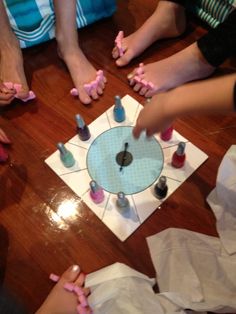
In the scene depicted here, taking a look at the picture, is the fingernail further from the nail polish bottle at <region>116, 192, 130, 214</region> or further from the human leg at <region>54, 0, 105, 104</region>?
the human leg at <region>54, 0, 105, 104</region>

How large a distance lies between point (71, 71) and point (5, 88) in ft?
0.65

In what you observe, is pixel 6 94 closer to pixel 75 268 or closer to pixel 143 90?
pixel 143 90

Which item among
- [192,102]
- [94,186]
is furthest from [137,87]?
[192,102]

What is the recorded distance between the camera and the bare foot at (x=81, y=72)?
97 centimetres

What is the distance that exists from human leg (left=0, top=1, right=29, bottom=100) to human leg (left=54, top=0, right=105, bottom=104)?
0.43 feet

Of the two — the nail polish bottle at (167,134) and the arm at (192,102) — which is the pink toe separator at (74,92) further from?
the arm at (192,102)

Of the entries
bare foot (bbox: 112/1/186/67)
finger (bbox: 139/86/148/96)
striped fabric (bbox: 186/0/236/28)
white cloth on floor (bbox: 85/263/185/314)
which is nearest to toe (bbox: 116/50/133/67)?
bare foot (bbox: 112/1/186/67)

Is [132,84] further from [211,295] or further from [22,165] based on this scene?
[211,295]

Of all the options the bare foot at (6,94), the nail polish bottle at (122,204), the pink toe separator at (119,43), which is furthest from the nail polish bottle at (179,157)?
the bare foot at (6,94)

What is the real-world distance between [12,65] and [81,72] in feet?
0.66

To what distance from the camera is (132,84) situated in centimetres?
99

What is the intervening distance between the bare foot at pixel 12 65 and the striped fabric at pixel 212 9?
1.76ft

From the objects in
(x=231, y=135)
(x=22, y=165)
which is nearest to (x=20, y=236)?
(x=22, y=165)

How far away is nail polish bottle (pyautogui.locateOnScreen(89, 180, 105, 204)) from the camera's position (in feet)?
2.61
